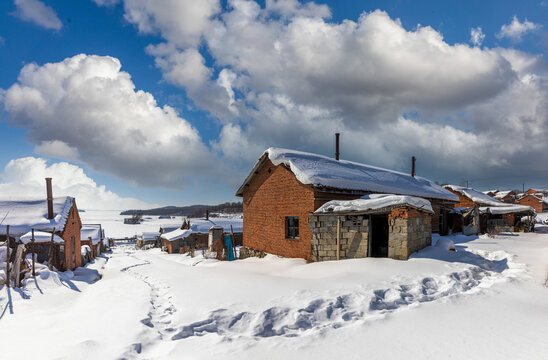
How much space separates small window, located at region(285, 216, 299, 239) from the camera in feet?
46.8

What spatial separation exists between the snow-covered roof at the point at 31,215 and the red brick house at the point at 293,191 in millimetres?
11574

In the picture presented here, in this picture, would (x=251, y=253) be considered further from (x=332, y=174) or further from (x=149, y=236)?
(x=149, y=236)

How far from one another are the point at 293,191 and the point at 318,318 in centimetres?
852

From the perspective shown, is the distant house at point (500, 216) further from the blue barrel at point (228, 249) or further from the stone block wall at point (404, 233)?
the blue barrel at point (228, 249)

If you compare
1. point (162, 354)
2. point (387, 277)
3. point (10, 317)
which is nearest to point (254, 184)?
point (387, 277)

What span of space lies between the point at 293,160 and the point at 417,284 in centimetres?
802

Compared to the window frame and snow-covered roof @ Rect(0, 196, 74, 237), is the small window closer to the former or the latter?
the window frame

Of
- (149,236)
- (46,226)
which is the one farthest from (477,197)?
(149,236)

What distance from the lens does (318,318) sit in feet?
19.8

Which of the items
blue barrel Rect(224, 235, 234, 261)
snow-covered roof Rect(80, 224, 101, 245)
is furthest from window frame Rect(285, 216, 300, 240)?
snow-covered roof Rect(80, 224, 101, 245)

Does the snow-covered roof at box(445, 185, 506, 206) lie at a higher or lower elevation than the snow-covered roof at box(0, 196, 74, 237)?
higher

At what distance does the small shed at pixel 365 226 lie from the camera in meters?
10.2

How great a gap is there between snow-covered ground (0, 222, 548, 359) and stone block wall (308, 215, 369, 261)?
152cm

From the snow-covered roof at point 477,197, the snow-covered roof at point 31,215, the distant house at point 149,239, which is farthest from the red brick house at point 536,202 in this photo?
the snow-covered roof at point 31,215
